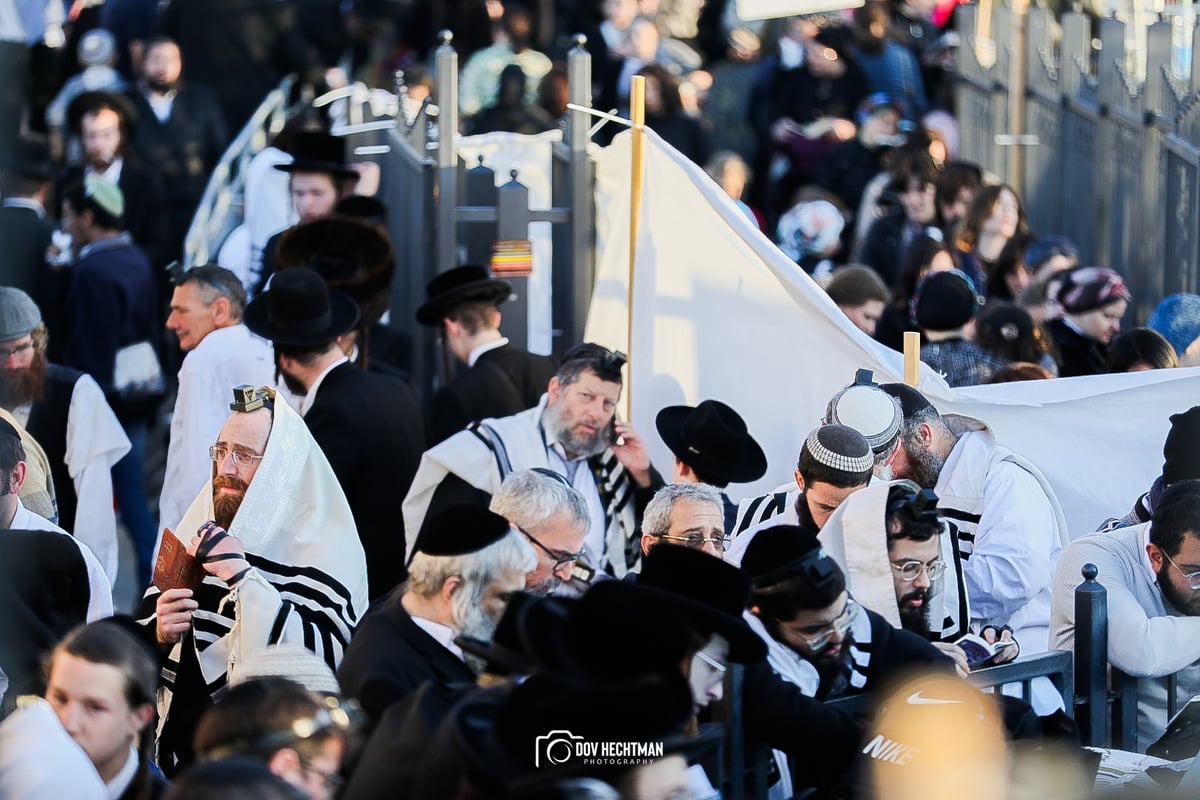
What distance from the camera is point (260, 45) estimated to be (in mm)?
13531

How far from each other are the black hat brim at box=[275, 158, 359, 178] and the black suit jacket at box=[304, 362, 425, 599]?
98.9 inches

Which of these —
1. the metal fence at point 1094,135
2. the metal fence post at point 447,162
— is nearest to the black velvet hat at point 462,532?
the metal fence post at point 447,162

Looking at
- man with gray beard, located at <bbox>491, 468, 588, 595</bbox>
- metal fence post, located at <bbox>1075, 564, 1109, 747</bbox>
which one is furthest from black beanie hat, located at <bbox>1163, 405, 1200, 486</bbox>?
man with gray beard, located at <bbox>491, 468, 588, 595</bbox>

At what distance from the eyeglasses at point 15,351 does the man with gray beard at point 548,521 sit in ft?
7.56

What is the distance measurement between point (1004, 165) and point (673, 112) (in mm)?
2801

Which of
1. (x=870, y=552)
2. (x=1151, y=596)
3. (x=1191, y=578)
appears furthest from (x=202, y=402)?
(x=1191, y=578)

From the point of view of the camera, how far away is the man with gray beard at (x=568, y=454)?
6.92 m

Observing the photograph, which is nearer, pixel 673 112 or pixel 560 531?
pixel 560 531

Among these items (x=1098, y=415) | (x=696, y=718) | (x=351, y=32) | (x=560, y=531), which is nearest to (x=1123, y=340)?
(x=1098, y=415)

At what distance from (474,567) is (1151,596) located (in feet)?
7.32

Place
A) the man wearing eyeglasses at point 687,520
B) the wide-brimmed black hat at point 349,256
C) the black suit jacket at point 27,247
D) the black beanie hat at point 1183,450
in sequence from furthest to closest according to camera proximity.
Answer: the black suit jacket at point 27,247 < the wide-brimmed black hat at point 349,256 < the black beanie hat at point 1183,450 < the man wearing eyeglasses at point 687,520

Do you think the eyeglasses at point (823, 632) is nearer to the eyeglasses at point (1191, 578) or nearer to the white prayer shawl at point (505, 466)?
the eyeglasses at point (1191, 578)

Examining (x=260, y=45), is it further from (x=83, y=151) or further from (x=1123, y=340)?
(x=1123, y=340)

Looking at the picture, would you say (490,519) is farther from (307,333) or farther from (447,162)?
(447,162)
